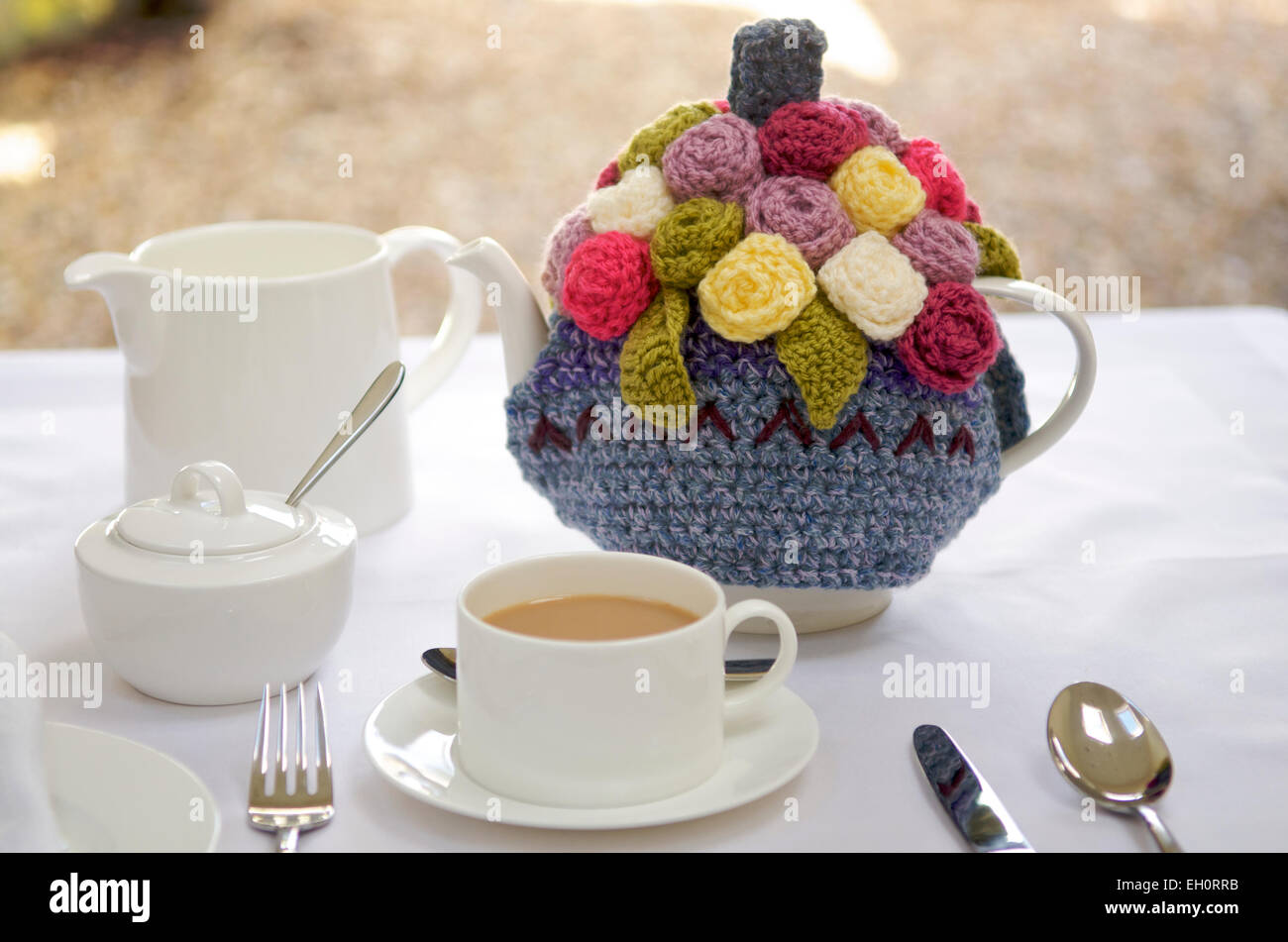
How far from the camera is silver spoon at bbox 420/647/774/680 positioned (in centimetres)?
69

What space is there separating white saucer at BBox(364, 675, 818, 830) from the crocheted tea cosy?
116 mm

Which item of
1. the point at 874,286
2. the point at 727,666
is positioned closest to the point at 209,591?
the point at 727,666

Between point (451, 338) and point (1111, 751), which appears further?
point (451, 338)

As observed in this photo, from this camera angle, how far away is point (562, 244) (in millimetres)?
780

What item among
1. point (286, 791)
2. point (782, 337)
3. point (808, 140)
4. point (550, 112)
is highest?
point (550, 112)

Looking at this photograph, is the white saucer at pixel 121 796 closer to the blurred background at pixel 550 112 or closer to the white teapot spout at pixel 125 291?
the white teapot spout at pixel 125 291

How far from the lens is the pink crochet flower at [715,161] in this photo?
719mm

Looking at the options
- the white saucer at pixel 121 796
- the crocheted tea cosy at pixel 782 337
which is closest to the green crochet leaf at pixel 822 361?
the crocheted tea cosy at pixel 782 337

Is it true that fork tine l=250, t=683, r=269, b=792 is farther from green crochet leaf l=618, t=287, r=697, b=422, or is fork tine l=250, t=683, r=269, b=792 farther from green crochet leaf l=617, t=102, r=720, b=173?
green crochet leaf l=617, t=102, r=720, b=173

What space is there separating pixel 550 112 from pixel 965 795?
129 inches

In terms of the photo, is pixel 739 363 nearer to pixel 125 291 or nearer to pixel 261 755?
pixel 261 755

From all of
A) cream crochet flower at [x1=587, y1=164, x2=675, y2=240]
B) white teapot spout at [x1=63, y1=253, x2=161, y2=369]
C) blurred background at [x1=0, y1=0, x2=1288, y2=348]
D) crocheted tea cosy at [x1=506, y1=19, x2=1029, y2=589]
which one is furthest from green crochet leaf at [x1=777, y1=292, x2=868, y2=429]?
blurred background at [x1=0, y1=0, x2=1288, y2=348]

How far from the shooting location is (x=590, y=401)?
756mm
